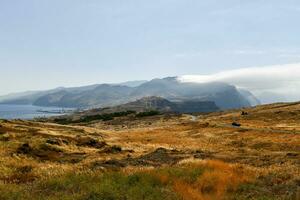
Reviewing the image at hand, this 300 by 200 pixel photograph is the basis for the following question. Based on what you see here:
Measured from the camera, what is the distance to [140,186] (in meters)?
19.7

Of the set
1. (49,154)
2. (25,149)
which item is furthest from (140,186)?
(25,149)

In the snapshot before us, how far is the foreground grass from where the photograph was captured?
708 inches

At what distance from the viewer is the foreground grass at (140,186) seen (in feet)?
59.0

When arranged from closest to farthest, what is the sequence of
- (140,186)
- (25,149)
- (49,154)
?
(140,186), (49,154), (25,149)

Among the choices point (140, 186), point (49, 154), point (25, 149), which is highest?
point (140, 186)

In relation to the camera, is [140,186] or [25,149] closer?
[140,186]

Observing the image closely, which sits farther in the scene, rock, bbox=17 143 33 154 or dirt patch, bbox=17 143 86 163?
rock, bbox=17 143 33 154

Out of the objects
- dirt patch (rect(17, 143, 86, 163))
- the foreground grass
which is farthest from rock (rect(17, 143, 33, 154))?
the foreground grass

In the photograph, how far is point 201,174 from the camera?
75.3 ft

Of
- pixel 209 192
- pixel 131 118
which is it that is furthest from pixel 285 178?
pixel 131 118

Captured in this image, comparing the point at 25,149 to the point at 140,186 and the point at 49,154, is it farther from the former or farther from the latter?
the point at 140,186

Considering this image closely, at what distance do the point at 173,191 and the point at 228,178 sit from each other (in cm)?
446

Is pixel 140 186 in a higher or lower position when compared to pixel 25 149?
higher

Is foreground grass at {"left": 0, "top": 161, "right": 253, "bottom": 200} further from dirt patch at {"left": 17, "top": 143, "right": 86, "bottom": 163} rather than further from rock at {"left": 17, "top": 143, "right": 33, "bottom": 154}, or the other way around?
rock at {"left": 17, "top": 143, "right": 33, "bottom": 154}
